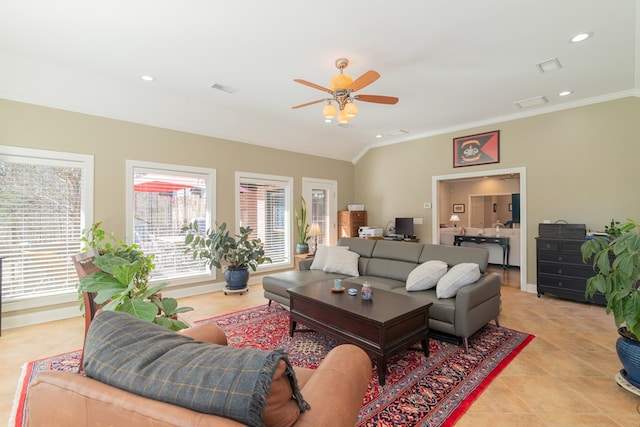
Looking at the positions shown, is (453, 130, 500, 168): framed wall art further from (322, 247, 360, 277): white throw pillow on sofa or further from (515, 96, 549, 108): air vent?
(322, 247, 360, 277): white throw pillow on sofa

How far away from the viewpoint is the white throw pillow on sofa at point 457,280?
9.52ft

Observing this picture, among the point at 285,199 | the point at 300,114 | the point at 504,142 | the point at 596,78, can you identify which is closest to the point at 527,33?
the point at 596,78

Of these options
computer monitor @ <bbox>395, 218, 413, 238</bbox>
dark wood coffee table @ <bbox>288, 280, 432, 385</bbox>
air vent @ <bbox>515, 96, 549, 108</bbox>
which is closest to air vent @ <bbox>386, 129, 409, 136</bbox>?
computer monitor @ <bbox>395, 218, 413, 238</bbox>

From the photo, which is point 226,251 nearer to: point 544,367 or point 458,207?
point 544,367

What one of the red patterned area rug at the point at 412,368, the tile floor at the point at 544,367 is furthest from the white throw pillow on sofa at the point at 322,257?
the tile floor at the point at 544,367

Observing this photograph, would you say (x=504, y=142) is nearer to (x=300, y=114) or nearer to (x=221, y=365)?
(x=300, y=114)

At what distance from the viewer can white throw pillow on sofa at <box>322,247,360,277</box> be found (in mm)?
4074

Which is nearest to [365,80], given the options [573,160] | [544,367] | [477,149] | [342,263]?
[342,263]

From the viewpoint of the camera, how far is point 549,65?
3.31 metres

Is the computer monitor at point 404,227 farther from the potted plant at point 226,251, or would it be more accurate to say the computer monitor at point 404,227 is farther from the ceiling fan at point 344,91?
the ceiling fan at point 344,91

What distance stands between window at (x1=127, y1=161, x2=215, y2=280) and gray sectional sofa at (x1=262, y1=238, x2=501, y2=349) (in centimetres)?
174

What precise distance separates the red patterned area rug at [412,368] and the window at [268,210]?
2.24 m

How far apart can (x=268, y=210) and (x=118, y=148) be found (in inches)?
103

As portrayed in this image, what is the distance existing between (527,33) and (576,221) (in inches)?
125
